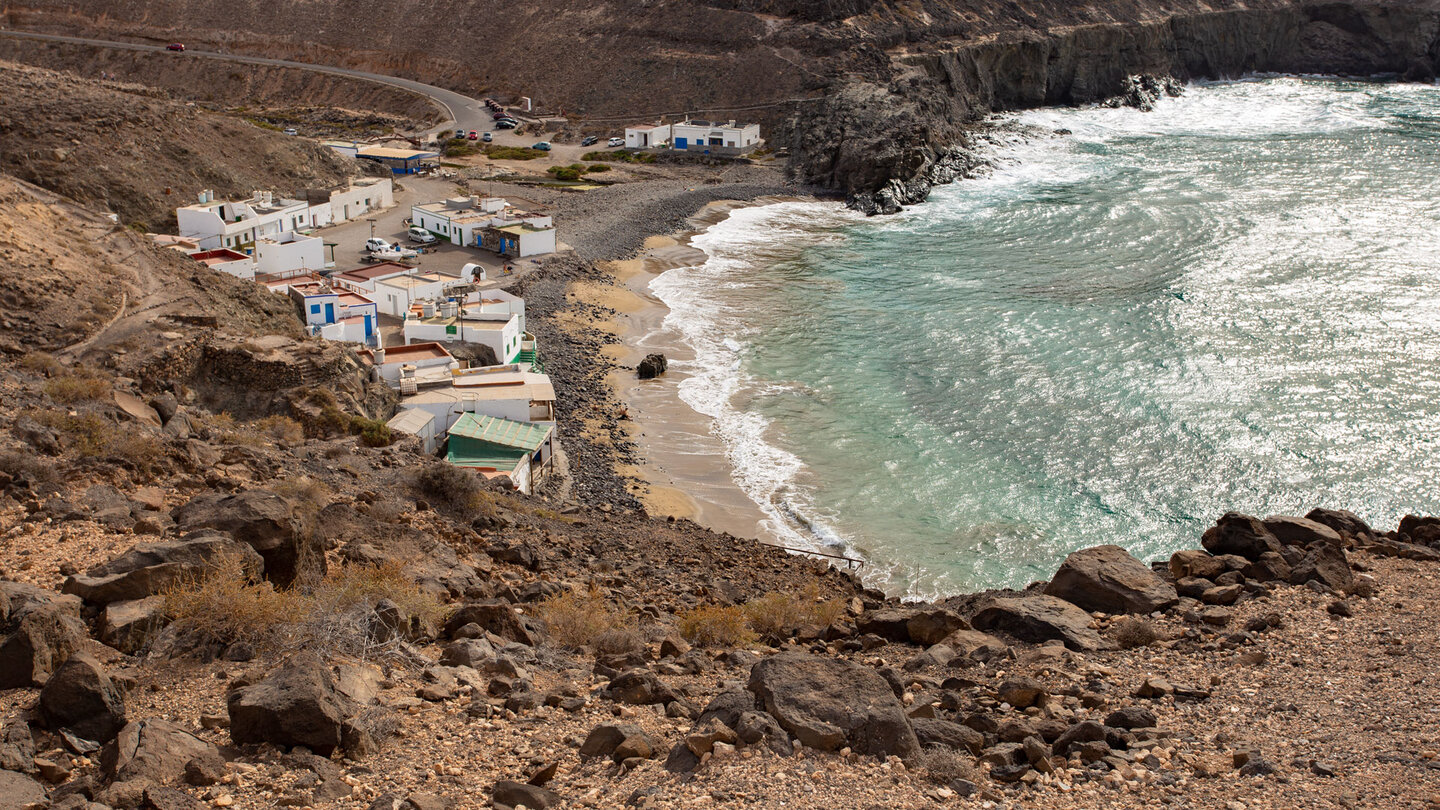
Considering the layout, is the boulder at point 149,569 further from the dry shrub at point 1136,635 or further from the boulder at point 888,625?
the dry shrub at point 1136,635

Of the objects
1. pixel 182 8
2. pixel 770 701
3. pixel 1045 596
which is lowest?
pixel 1045 596

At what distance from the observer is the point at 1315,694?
13016mm

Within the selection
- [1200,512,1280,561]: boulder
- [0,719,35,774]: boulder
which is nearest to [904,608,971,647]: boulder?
[1200,512,1280,561]: boulder

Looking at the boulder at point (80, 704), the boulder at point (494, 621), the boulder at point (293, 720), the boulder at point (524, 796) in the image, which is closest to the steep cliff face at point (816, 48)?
the boulder at point (494, 621)

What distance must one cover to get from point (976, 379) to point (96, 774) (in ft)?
119

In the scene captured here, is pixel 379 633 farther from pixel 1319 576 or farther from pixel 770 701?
Result: pixel 1319 576

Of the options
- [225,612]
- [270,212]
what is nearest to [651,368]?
[270,212]

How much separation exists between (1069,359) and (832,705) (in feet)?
116

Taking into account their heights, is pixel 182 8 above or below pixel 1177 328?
above

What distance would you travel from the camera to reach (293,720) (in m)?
9.89

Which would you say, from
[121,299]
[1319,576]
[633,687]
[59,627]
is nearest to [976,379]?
[1319,576]

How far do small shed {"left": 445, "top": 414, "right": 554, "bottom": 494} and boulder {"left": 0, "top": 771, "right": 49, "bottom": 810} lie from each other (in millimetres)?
19268

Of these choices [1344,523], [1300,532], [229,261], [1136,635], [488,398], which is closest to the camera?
[1136,635]

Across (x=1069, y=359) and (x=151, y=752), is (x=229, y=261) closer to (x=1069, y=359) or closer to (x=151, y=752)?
(x=1069, y=359)
